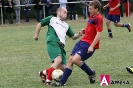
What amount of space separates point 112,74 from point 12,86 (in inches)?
87.9

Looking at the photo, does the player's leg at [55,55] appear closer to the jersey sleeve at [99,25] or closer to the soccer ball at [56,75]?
the soccer ball at [56,75]

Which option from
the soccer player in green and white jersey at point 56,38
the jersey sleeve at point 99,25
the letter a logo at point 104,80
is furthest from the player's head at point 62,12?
the letter a logo at point 104,80

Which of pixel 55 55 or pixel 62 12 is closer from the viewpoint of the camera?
pixel 55 55

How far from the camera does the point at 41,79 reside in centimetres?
884

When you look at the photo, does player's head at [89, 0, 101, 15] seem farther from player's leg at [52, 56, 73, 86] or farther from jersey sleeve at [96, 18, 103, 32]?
player's leg at [52, 56, 73, 86]

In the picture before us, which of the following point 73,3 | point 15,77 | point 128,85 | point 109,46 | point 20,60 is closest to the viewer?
point 128,85

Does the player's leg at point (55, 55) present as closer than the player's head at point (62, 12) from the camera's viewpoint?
Yes

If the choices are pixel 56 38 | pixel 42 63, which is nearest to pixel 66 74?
pixel 56 38

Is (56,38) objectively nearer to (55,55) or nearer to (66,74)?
(55,55)

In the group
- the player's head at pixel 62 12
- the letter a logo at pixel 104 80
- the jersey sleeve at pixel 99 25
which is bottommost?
the letter a logo at pixel 104 80

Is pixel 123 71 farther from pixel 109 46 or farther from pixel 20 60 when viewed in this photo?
pixel 109 46

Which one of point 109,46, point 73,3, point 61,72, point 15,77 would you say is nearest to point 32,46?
point 109,46

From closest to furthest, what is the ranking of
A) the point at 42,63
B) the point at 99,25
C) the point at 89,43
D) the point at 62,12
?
the point at 99,25 → the point at 89,43 → the point at 62,12 → the point at 42,63

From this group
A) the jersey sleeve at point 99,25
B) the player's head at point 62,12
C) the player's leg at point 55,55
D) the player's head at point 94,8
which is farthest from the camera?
the player's head at point 62,12
